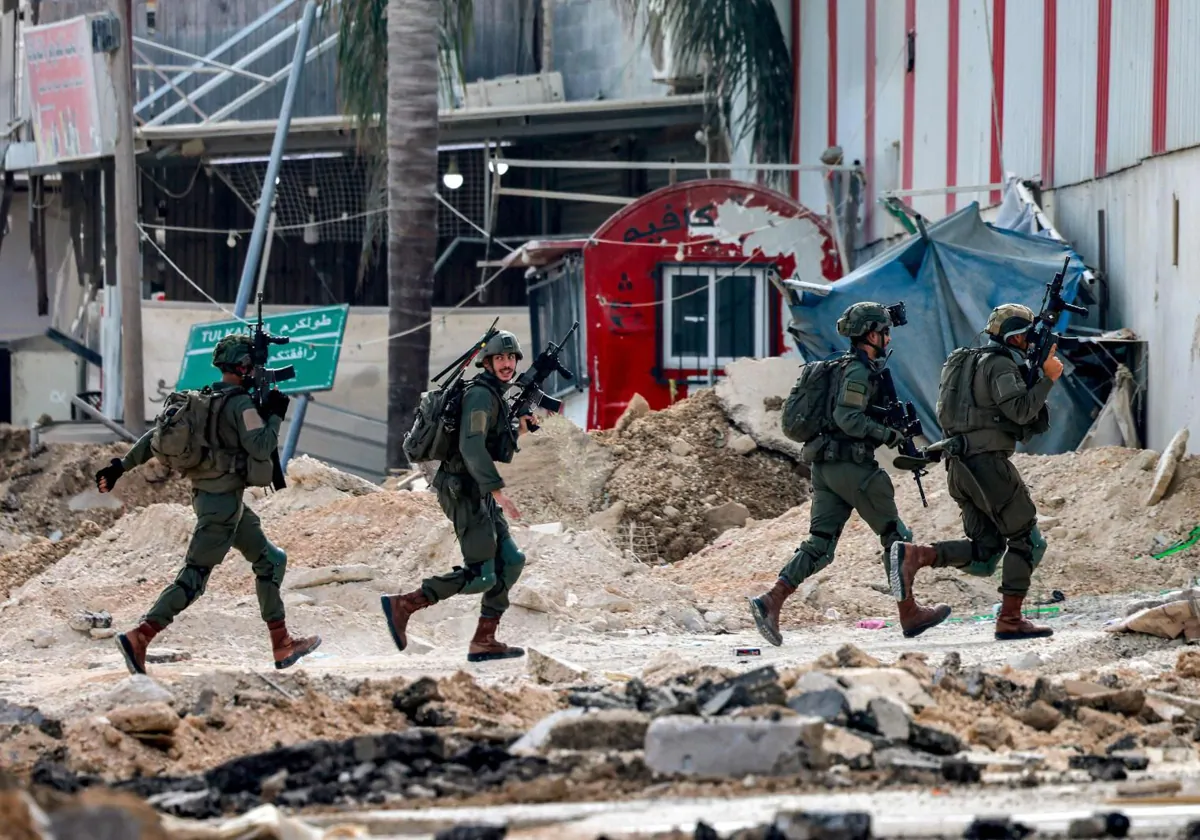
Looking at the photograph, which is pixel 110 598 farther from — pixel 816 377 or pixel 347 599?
pixel 816 377

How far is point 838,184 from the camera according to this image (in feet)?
75.9

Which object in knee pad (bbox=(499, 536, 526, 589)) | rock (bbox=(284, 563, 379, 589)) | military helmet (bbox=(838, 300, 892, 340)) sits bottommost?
rock (bbox=(284, 563, 379, 589))

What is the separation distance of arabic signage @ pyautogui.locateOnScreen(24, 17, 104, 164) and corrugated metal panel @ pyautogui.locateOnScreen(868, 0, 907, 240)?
9.43m

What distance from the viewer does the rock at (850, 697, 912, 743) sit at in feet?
23.7

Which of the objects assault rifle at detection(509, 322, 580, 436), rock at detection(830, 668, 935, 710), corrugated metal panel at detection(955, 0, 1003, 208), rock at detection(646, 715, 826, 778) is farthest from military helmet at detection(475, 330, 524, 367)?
corrugated metal panel at detection(955, 0, 1003, 208)

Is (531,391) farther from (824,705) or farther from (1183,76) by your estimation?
(1183,76)

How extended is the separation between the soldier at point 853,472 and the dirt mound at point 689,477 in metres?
5.32

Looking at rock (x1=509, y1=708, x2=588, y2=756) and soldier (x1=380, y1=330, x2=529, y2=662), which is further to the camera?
soldier (x1=380, y1=330, x2=529, y2=662)

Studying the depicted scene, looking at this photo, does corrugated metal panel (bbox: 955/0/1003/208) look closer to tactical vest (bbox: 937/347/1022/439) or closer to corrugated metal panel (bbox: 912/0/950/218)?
corrugated metal panel (bbox: 912/0/950/218)

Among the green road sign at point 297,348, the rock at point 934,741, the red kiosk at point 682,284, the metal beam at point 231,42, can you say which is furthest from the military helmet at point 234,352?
the metal beam at point 231,42

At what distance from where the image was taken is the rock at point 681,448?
1677cm

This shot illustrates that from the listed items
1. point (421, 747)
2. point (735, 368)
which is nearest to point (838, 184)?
point (735, 368)

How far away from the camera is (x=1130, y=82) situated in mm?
14523

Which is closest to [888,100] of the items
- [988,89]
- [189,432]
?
[988,89]
